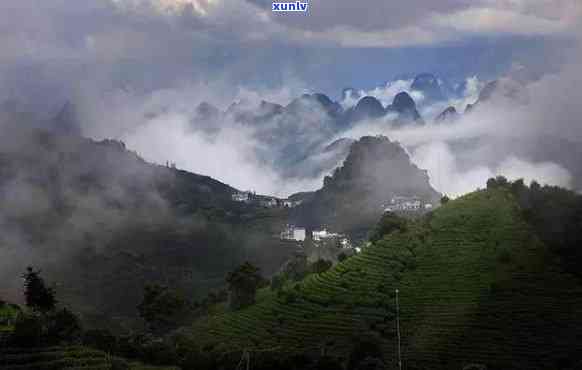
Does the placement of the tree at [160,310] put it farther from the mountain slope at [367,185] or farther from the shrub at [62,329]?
the mountain slope at [367,185]

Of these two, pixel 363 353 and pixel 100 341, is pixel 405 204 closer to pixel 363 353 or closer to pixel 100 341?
pixel 363 353

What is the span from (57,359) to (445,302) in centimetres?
2017

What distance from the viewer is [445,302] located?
3903 cm

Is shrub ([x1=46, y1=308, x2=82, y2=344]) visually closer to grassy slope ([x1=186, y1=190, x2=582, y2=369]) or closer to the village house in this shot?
grassy slope ([x1=186, y1=190, x2=582, y2=369])

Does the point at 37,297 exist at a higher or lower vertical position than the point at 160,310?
higher

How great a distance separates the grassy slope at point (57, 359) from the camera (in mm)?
26328

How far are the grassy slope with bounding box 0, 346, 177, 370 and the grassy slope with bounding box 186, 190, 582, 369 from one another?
10.6 meters

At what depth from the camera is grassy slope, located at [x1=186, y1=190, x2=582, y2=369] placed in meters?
33.6

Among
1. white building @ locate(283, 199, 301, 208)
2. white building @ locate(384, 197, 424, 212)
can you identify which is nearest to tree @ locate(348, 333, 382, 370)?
white building @ locate(384, 197, 424, 212)

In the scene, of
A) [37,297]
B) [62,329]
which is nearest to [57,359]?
[62,329]

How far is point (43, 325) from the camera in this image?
109 ft

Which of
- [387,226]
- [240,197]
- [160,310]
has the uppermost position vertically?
[240,197]

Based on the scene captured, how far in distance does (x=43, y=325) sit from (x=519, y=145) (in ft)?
374

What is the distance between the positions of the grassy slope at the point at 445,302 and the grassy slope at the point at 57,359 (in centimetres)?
1056
